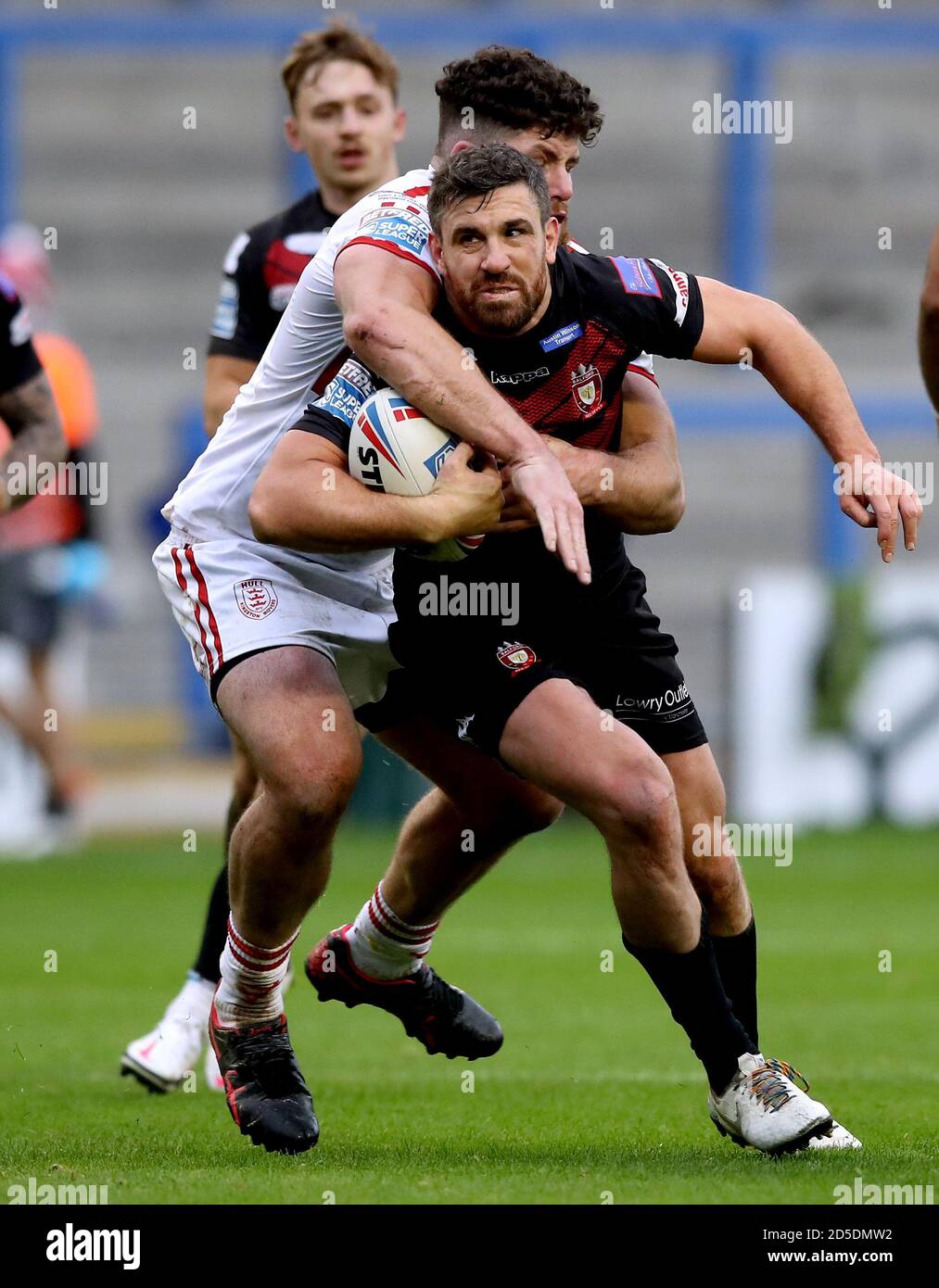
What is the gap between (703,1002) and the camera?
5.00 meters

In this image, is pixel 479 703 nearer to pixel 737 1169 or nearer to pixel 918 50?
pixel 737 1169

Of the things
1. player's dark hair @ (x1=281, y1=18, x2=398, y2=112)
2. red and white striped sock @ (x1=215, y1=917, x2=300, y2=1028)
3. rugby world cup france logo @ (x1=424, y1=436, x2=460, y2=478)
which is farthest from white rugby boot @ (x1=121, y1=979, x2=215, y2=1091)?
player's dark hair @ (x1=281, y1=18, x2=398, y2=112)

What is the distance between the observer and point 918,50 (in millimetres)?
17719

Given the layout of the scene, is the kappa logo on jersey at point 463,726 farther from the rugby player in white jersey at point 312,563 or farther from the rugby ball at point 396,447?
the rugby ball at point 396,447

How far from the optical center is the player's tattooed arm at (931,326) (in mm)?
5098

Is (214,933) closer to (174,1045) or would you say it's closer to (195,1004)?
(195,1004)

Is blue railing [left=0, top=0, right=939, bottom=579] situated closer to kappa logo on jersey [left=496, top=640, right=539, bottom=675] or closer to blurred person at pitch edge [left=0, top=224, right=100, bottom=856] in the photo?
blurred person at pitch edge [left=0, top=224, right=100, bottom=856]

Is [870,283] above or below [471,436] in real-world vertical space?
below

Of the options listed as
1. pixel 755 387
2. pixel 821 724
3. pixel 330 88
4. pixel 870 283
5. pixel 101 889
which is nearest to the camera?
pixel 330 88

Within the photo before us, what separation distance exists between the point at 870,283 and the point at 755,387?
26.8 feet

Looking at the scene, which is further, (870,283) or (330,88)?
(870,283)

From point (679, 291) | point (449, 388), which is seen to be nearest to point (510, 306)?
point (449, 388)

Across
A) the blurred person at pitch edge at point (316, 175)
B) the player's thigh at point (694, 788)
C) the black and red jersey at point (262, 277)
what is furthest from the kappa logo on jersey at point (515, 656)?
the black and red jersey at point (262, 277)

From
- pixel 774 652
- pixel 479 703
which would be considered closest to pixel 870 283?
pixel 774 652
